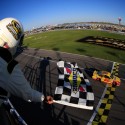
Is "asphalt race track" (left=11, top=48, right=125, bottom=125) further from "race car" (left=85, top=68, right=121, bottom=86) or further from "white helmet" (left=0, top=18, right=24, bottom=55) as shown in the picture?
"white helmet" (left=0, top=18, right=24, bottom=55)

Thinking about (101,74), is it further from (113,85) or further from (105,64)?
(105,64)

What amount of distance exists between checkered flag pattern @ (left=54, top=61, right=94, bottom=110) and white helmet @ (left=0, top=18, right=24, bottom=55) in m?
3.98

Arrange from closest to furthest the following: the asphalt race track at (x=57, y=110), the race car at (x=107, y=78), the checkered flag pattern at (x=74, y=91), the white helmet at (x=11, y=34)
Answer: the white helmet at (x=11, y=34), the checkered flag pattern at (x=74, y=91), the asphalt race track at (x=57, y=110), the race car at (x=107, y=78)

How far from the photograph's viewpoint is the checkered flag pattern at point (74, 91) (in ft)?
21.9

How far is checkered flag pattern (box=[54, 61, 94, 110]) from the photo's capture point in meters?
6.68

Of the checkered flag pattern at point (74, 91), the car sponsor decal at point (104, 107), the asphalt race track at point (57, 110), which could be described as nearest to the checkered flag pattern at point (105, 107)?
the car sponsor decal at point (104, 107)

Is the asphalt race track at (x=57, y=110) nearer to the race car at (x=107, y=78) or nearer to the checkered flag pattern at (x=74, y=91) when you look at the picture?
the race car at (x=107, y=78)

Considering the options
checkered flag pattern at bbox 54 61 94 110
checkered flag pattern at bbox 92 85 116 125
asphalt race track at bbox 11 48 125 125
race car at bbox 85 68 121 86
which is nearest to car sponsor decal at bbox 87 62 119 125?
checkered flag pattern at bbox 92 85 116 125

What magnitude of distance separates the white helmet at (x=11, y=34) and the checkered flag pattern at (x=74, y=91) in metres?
3.98

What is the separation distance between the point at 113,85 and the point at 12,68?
10.9 m

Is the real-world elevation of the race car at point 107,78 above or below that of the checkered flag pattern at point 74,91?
below

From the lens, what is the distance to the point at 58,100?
7133mm

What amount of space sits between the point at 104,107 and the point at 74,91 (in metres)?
3.43

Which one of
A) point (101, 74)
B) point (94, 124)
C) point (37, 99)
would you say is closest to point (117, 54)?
point (101, 74)
